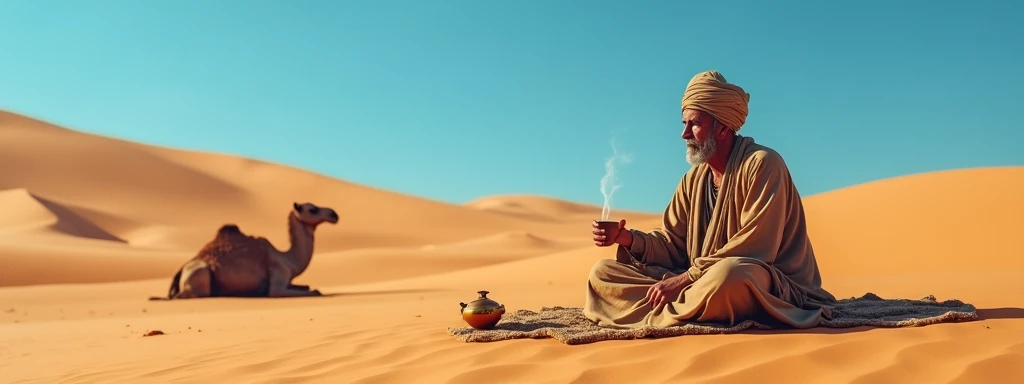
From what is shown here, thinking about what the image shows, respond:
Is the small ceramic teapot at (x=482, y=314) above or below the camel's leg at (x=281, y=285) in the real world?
below

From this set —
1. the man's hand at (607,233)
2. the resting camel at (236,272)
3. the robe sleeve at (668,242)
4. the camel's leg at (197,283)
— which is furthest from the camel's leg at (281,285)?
the man's hand at (607,233)

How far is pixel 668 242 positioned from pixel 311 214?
10.7 m

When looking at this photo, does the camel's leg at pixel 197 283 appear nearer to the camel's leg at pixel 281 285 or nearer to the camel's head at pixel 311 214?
the camel's leg at pixel 281 285

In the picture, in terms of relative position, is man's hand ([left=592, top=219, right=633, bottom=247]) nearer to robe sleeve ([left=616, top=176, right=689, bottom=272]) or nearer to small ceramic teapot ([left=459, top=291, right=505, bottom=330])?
robe sleeve ([left=616, top=176, right=689, bottom=272])

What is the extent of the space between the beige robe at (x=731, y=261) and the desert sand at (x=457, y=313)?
320 mm

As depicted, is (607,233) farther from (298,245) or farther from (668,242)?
(298,245)

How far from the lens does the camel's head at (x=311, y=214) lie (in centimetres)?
1532

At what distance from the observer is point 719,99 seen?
5.38 metres

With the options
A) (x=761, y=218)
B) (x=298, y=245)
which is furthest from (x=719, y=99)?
(x=298, y=245)

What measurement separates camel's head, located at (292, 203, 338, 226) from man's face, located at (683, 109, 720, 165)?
10684 mm

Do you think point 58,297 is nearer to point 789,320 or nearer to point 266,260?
point 266,260

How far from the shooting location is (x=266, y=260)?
1471 centimetres

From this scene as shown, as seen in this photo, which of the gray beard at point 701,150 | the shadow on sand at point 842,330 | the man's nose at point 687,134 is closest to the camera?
the shadow on sand at point 842,330

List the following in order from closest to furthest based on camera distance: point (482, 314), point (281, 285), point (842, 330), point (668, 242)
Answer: point (842, 330) < point (482, 314) < point (668, 242) < point (281, 285)
